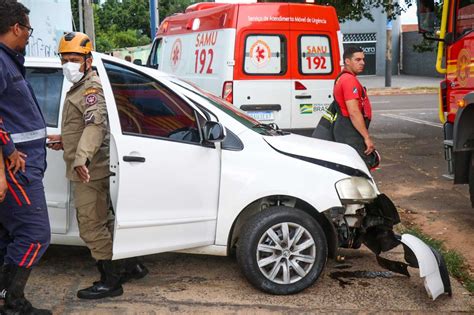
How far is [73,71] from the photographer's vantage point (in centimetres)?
436

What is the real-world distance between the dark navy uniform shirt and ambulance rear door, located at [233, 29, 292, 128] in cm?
536

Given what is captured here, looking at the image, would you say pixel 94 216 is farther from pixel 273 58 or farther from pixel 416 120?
pixel 416 120

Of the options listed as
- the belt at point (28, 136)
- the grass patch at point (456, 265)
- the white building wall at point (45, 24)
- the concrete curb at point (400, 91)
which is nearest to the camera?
the belt at point (28, 136)

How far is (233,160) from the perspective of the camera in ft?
15.0

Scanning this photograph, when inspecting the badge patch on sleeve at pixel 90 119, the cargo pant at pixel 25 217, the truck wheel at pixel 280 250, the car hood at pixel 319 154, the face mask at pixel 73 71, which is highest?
the face mask at pixel 73 71

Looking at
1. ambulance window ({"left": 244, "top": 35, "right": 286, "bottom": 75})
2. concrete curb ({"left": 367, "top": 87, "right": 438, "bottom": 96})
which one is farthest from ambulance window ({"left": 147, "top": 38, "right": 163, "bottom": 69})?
concrete curb ({"left": 367, "top": 87, "right": 438, "bottom": 96})

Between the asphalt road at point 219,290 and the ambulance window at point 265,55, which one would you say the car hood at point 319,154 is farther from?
Result: the ambulance window at point 265,55

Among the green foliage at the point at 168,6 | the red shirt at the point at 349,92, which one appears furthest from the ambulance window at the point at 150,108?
the green foliage at the point at 168,6

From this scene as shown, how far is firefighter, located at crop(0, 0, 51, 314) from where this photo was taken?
3736 mm

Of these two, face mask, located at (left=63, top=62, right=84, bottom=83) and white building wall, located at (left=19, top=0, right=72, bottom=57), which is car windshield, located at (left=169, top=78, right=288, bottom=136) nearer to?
face mask, located at (left=63, top=62, right=84, bottom=83)

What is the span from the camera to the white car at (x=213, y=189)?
14.6ft

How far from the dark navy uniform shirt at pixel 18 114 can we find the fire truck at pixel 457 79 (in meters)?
4.16

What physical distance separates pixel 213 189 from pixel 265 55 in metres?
5.02

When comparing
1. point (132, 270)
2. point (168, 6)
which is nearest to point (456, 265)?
point (132, 270)
